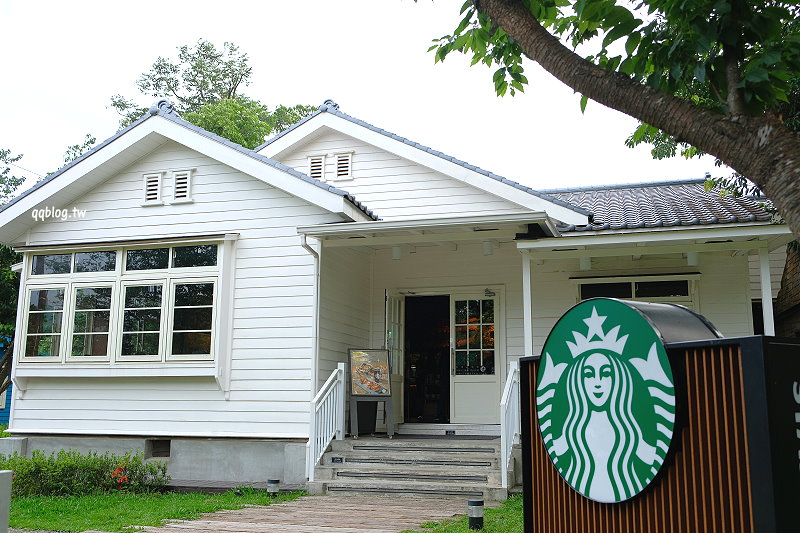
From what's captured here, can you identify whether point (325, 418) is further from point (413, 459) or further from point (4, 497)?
point (4, 497)

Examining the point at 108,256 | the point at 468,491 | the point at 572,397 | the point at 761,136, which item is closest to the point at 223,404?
the point at 108,256

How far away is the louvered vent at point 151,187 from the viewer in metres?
10.9

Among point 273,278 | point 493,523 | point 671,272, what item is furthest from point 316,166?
point 493,523

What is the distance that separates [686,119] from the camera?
12.2ft

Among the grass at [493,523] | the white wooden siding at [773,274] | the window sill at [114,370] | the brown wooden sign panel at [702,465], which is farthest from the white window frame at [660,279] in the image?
the brown wooden sign panel at [702,465]

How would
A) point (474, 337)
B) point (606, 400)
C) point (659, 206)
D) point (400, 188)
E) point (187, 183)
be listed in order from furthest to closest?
point (400, 188)
point (474, 337)
point (659, 206)
point (187, 183)
point (606, 400)

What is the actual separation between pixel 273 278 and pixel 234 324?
0.81 meters

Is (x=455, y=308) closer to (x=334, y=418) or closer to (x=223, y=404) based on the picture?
(x=334, y=418)

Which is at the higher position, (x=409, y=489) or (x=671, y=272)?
(x=671, y=272)

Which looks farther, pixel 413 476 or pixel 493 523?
pixel 413 476

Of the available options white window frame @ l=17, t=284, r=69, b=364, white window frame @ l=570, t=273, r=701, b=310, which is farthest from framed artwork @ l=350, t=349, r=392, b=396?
white window frame @ l=17, t=284, r=69, b=364

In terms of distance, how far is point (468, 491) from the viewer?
8.38m

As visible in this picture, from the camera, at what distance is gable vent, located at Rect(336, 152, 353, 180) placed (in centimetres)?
1252
